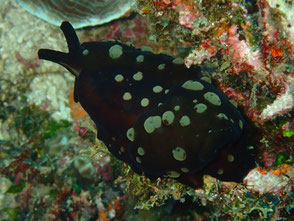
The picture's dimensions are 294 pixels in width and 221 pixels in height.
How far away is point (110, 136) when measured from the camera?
2.79 metres

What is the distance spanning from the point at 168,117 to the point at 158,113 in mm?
151

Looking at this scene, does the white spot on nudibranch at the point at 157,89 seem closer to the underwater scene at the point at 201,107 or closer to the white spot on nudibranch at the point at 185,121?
the underwater scene at the point at 201,107

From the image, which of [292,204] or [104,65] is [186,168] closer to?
[292,204]

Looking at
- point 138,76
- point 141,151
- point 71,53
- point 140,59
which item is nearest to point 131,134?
point 141,151

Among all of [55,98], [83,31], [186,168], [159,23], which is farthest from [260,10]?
[55,98]

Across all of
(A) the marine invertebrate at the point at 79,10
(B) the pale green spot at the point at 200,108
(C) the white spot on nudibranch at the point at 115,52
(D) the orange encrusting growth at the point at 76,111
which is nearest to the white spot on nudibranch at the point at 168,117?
(B) the pale green spot at the point at 200,108

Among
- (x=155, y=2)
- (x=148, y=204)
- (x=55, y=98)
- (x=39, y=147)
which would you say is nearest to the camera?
(x=155, y=2)

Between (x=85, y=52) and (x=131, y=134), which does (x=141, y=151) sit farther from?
(x=85, y=52)

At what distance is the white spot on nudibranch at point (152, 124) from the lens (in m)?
2.29

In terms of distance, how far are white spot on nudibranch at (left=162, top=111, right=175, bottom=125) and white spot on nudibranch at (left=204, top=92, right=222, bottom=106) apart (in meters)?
0.37

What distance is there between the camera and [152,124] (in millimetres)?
2307

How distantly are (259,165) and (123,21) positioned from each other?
3735 mm

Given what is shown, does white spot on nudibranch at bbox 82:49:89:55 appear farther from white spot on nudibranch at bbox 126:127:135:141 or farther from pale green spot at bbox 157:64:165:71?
white spot on nudibranch at bbox 126:127:135:141

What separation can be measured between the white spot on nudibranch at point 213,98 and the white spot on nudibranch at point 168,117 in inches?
14.7
